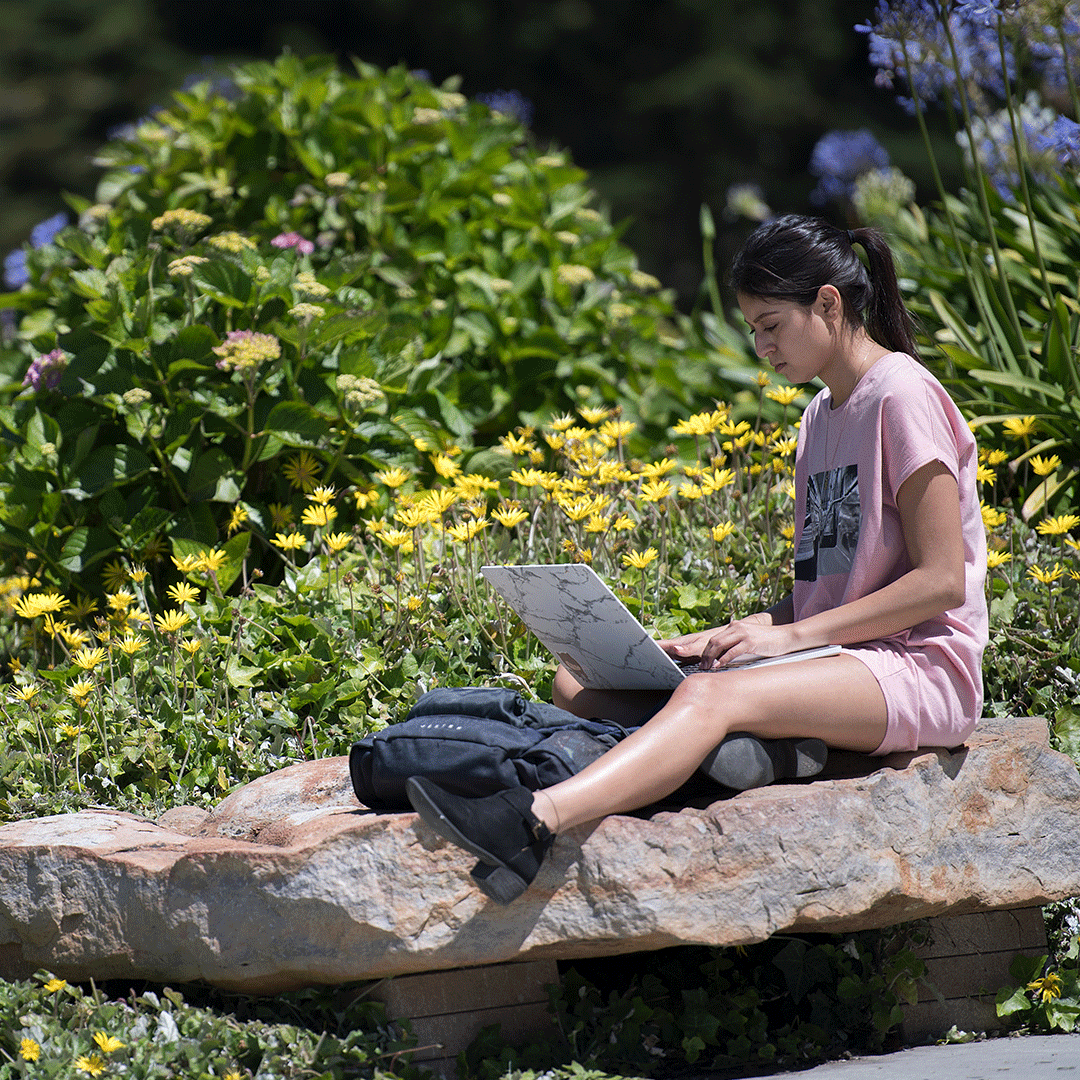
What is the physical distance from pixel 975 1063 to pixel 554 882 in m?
0.79

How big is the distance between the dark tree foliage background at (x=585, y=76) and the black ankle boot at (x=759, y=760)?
11.9 metres

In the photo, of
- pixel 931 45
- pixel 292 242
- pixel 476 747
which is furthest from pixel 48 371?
pixel 931 45

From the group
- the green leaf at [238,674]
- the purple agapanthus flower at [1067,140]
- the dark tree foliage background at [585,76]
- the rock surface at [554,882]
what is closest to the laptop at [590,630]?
the rock surface at [554,882]

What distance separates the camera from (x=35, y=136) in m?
14.7

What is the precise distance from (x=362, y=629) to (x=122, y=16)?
550 inches

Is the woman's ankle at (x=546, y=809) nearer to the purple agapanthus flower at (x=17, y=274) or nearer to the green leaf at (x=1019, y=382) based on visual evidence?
the green leaf at (x=1019, y=382)

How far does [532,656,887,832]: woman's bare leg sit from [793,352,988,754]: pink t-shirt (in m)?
0.06

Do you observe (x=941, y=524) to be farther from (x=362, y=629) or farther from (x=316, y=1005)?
(x=362, y=629)

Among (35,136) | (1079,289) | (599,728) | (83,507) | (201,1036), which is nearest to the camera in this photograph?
(201,1036)

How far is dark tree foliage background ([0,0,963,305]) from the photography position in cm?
1366

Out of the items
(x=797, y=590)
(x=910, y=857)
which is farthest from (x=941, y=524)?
(x=910, y=857)

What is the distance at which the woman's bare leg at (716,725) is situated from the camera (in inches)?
78.4

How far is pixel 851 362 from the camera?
2.42 meters

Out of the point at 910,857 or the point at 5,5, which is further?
the point at 5,5
